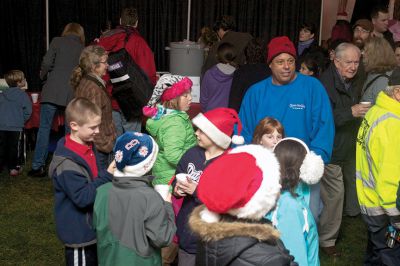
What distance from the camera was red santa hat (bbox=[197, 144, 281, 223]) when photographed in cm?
230

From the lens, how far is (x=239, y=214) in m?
2.34

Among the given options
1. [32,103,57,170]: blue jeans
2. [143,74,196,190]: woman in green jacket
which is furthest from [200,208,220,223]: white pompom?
[32,103,57,170]: blue jeans

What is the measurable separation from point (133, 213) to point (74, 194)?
44 cm

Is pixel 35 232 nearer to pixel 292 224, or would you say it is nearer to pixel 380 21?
pixel 292 224

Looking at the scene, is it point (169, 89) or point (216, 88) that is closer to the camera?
point (169, 89)

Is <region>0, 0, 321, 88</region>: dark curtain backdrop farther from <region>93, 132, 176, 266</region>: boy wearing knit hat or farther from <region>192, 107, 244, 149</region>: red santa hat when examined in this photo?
<region>93, 132, 176, 266</region>: boy wearing knit hat

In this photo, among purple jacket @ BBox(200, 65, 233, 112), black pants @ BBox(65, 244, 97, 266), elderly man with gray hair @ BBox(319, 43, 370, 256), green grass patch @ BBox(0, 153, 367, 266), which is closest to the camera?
black pants @ BBox(65, 244, 97, 266)

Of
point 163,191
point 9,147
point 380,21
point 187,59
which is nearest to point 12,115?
point 9,147

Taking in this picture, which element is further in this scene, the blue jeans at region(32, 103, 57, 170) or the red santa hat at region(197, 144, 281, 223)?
the blue jeans at region(32, 103, 57, 170)

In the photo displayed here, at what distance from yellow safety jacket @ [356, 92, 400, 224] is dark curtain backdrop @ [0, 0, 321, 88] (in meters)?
7.02

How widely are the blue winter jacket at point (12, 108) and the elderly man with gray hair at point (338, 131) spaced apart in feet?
12.3

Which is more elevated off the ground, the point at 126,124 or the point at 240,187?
the point at 240,187

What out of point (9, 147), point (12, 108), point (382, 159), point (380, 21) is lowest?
point (9, 147)

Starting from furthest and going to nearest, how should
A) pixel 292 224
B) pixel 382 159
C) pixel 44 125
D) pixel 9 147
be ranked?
pixel 9 147 < pixel 44 125 < pixel 382 159 < pixel 292 224
